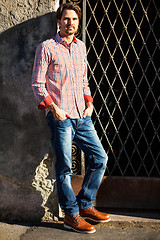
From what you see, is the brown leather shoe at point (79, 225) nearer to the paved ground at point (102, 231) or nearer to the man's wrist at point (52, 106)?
the paved ground at point (102, 231)

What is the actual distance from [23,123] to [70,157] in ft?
2.41

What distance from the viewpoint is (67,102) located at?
3.09m

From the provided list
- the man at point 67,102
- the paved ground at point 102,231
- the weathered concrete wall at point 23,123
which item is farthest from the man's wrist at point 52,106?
the paved ground at point 102,231

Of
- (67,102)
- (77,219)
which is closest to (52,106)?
(67,102)

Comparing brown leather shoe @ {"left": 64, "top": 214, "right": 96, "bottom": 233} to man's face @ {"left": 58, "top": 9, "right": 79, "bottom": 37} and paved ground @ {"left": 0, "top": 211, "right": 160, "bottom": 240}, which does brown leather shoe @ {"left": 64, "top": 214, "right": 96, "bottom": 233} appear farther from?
man's face @ {"left": 58, "top": 9, "right": 79, "bottom": 37}

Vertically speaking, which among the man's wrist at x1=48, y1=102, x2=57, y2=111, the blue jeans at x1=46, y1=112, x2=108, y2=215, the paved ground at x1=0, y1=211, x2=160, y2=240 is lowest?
the paved ground at x1=0, y1=211, x2=160, y2=240

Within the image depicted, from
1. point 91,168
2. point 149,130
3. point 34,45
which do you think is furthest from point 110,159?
point 34,45

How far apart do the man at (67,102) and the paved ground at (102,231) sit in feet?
0.37

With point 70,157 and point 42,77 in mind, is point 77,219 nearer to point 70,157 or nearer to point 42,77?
point 70,157

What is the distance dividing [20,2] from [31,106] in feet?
3.71

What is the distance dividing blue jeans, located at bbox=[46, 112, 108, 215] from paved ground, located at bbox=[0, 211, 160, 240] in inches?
9.9

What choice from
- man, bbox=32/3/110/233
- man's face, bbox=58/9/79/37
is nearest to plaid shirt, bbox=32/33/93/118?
man, bbox=32/3/110/233

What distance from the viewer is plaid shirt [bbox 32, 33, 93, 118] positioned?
118 inches

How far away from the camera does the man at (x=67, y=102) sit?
3.02 m
